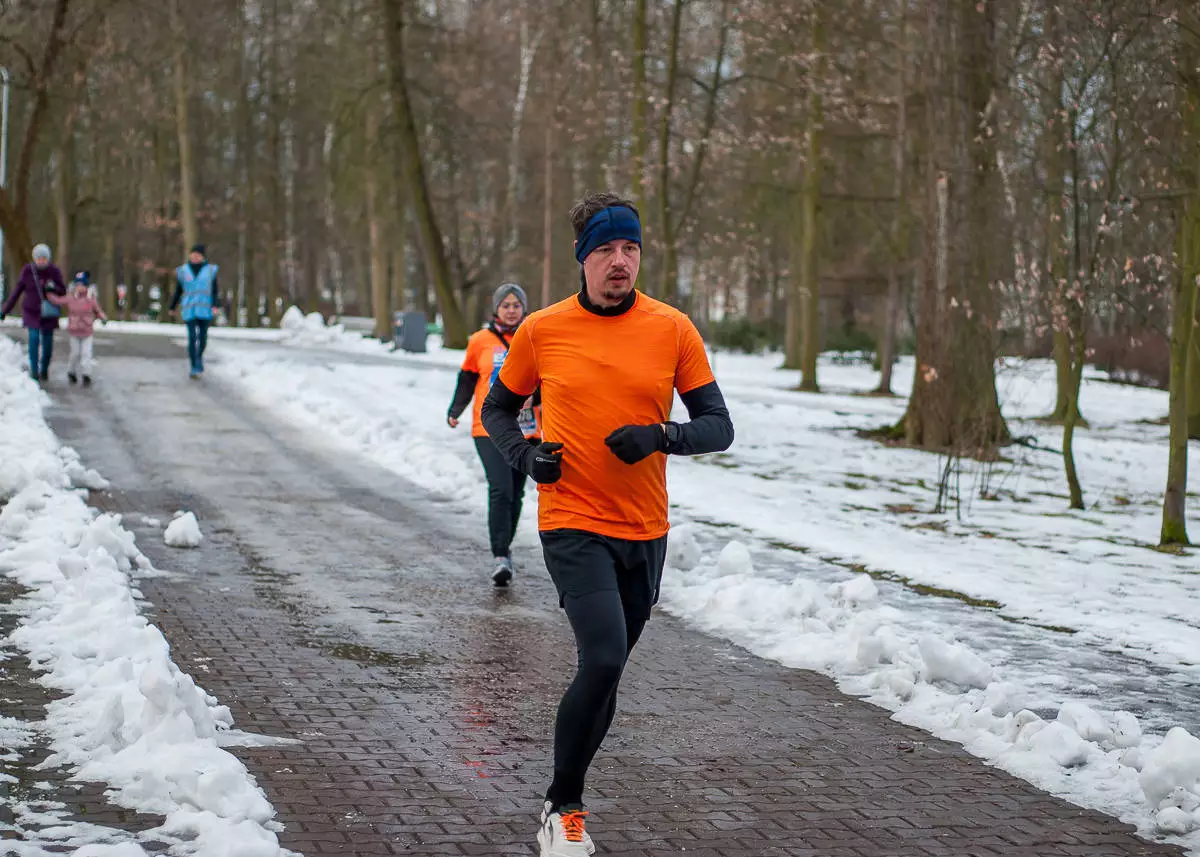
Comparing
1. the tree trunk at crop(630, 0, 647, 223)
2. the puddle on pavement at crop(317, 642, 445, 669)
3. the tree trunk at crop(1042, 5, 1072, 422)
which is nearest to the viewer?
the puddle on pavement at crop(317, 642, 445, 669)

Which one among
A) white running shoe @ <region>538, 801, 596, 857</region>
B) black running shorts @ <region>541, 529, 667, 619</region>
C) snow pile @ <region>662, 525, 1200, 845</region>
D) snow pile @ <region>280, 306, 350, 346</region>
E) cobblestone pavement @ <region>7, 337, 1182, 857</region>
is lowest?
cobblestone pavement @ <region>7, 337, 1182, 857</region>

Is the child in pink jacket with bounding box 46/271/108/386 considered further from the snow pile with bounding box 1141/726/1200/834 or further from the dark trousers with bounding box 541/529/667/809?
the snow pile with bounding box 1141/726/1200/834

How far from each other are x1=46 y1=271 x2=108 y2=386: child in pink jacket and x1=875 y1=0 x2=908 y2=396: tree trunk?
12010mm

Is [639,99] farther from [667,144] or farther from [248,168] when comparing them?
[248,168]

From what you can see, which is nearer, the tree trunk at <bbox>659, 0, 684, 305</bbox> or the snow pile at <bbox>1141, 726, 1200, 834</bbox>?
the snow pile at <bbox>1141, 726, 1200, 834</bbox>

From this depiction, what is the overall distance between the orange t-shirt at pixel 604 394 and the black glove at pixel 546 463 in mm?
92

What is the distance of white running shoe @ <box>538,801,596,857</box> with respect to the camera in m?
4.96

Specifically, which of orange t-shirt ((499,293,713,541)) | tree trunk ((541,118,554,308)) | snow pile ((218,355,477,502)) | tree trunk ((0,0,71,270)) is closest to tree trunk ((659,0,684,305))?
snow pile ((218,355,477,502))

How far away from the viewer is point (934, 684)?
7.88 metres

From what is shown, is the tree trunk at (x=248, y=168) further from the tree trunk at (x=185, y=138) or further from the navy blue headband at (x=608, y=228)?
the navy blue headband at (x=608, y=228)

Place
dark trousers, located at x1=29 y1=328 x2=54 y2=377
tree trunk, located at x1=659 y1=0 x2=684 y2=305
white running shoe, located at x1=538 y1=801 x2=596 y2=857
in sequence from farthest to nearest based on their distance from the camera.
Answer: tree trunk, located at x1=659 y1=0 x2=684 y2=305
dark trousers, located at x1=29 y1=328 x2=54 y2=377
white running shoe, located at x1=538 y1=801 x2=596 y2=857

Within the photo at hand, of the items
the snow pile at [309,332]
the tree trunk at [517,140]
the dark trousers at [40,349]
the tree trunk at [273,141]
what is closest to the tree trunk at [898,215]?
the snow pile at [309,332]

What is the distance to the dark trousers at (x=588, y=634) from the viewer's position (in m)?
5.03

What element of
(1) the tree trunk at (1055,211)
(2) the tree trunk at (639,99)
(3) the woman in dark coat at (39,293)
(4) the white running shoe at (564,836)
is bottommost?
(4) the white running shoe at (564,836)
